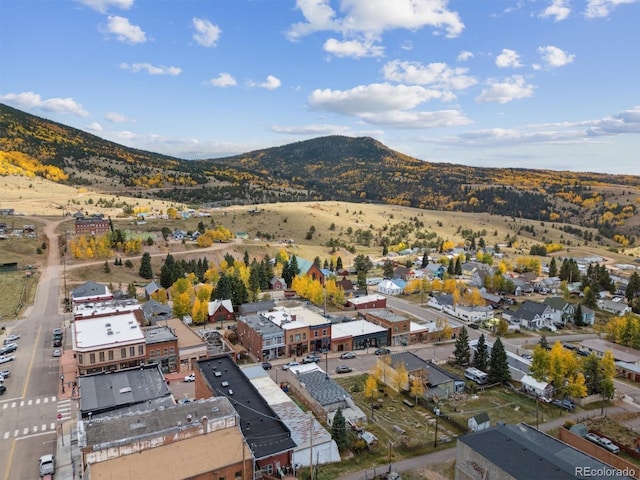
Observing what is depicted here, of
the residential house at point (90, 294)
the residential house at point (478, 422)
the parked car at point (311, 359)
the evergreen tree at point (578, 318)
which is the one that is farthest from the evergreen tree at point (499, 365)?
the residential house at point (90, 294)

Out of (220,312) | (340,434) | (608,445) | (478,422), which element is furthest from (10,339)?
(608,445)

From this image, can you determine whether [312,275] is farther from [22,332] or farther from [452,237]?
[452,237]

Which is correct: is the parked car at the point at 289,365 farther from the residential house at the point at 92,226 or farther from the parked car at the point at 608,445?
the residential house at the point at 92,226

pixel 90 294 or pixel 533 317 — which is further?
pixel 90 294

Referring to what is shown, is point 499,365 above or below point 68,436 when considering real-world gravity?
above

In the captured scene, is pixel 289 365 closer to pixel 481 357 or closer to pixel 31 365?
pixel 481 357
